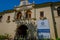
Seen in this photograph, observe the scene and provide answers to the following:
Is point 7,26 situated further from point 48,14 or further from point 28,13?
point 48,14

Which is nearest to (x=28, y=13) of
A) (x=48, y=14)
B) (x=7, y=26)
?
(x=48, y=14)

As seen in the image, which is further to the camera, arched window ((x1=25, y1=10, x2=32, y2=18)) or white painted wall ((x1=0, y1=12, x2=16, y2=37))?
white painted wall ((x1=0, y1=12, x2=16, y2=37))

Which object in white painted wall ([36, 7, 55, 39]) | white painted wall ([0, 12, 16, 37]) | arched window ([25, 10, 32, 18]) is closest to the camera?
white painted wall ([36, 7, 55, 39])

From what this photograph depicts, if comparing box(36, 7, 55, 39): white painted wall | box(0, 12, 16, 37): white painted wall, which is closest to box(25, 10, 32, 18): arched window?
box(36, 7, 55, 39): white painted wall

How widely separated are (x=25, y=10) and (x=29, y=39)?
5.85 metres

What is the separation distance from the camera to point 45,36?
20016 mm

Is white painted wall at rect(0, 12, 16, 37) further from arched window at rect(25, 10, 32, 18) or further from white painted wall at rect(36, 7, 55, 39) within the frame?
white painted wall at rect(36, 7, 55, 39)

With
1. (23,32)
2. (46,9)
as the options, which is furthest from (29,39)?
(46,9)

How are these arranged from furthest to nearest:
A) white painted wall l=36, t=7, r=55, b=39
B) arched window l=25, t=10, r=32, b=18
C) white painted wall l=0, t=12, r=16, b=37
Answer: white painted wall l=0, t=12, r=16, b=37
arched window l=25, t=10, r=32, b=18
white painted wall l=36, t=7, r=55, b=39

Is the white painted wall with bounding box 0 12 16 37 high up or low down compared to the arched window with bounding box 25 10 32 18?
down

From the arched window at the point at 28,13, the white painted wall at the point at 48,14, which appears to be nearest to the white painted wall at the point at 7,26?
the arched window at the point at 28,13

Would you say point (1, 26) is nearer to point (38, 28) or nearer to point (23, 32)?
point (23, 32)

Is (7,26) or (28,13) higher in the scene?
(28,13)

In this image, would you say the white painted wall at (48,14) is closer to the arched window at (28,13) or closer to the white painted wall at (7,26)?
the arched window at (28,13)
